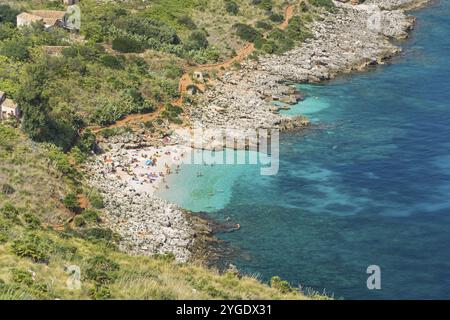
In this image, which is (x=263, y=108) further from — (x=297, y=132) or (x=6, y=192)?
(x=6, y=192)

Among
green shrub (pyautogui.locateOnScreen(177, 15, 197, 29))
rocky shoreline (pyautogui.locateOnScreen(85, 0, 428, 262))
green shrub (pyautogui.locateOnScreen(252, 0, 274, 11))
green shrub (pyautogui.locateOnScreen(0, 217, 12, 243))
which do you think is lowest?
rocky shoreline (pyautogui.locateOnScreen(85, 0, 428, 262))

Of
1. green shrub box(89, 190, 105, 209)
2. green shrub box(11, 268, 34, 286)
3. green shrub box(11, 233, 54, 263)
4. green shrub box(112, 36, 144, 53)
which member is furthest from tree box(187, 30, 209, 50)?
green shrub box(11, 268, 34, 286)

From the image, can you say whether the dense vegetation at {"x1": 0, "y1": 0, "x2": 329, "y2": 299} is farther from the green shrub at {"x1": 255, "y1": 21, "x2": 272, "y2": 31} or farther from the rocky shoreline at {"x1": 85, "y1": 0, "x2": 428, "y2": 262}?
the rocky shoreline at {"x1": 85, "y1": 0, "x2": 428, "y2": 262}

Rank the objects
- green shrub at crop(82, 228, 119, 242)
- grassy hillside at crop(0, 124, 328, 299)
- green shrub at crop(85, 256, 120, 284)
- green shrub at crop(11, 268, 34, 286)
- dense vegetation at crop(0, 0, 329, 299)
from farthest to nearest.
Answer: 1. green shrub at crop(82, 228, 119, 242)
2. dense vegetation at crop(0, 0, 329, 299)
3. green shrub at crop(85, 256, 120, 284)
4. grassy hillside at crop(0, 124, 328, 299)
5. green shrub at crop(11, 268, 34, 286)

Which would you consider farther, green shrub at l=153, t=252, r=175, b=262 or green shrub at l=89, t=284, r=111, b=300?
green shrub at l=153, t=252, r=175, b=262

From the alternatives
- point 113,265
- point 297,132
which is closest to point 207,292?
point 113,265
